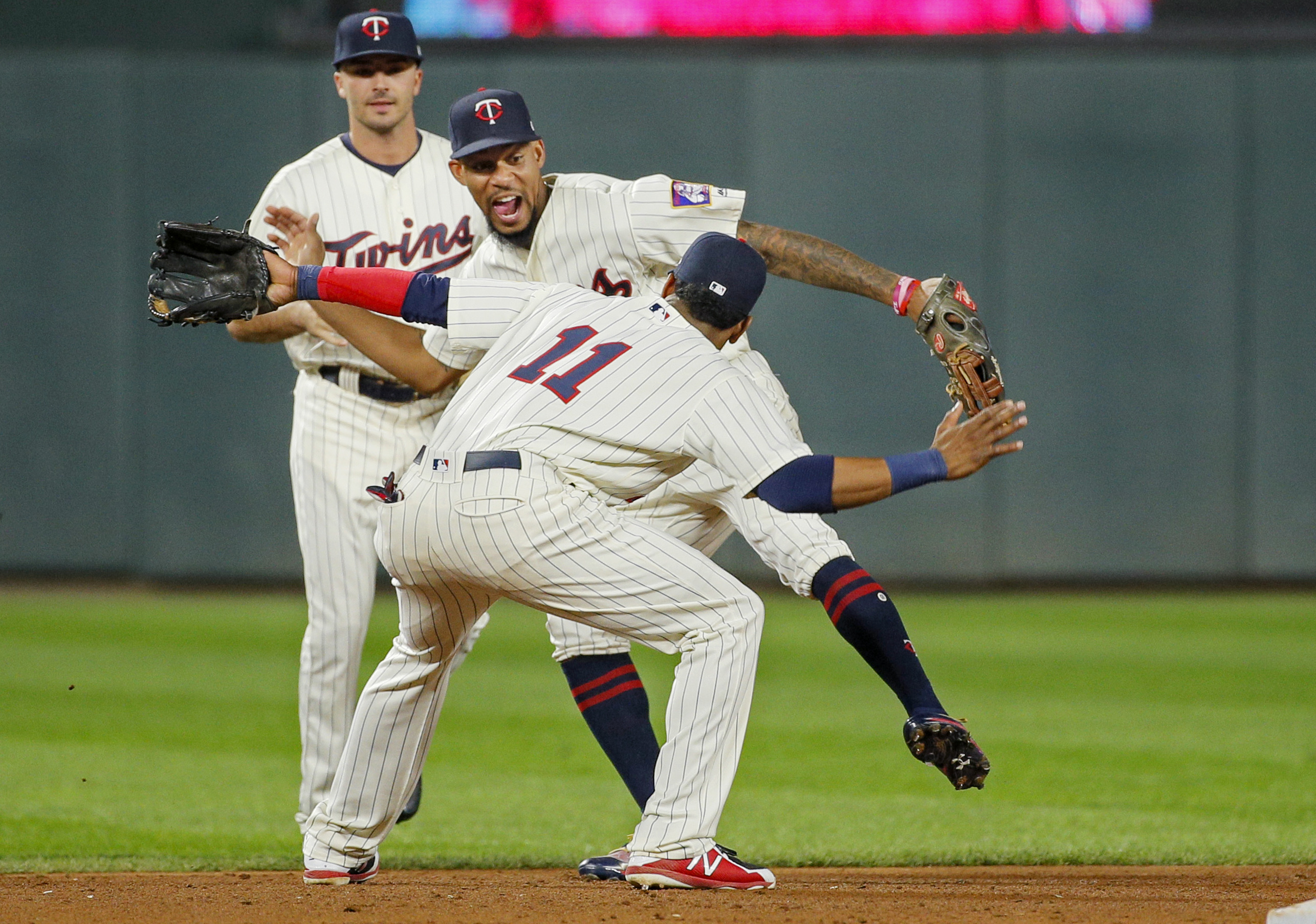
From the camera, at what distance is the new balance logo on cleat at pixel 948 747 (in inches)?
135

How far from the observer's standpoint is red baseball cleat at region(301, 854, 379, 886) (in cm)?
359

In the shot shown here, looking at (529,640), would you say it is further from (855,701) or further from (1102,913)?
(1102,913)

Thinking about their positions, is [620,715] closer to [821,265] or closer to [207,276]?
[821,265]

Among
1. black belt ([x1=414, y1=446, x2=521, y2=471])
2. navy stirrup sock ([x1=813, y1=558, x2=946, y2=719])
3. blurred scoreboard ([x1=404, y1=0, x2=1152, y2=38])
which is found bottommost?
navy stirrup sock ([x1=813, y1=558, x2=946, y2=719])

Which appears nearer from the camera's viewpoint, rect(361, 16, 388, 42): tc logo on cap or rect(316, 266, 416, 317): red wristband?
rect(316, 266, 416, 317): red wristband

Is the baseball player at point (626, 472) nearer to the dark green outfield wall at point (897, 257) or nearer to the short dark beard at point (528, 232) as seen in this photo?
the short dark beard at point (528, 232)

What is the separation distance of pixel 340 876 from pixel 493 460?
1.08 m

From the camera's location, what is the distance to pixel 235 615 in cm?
955

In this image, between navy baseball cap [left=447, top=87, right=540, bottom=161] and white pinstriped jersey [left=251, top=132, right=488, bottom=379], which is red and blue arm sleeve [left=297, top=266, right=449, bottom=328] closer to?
navy baseball cap [left=447, top=87, right=540, bottom=161]

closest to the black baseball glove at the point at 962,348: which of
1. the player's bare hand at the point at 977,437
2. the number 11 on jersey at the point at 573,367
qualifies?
the player's bare hand at the point at 977,437

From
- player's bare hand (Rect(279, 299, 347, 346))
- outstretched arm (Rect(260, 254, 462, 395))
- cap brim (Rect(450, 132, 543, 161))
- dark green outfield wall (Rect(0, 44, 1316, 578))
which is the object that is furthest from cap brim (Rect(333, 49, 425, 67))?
dark green outfield wall (Rect(0, 44, 1316, 578))

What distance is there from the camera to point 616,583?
3.26 meters

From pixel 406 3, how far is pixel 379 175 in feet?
22.0

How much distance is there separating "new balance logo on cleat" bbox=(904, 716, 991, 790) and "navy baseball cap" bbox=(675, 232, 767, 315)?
966 millimetres
